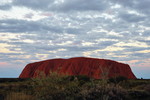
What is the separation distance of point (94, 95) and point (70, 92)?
6.79ft

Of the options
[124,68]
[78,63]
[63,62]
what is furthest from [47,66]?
[124,68]

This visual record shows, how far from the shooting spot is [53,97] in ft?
61.2

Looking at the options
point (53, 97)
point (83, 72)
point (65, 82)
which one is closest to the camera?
point (53, 97)

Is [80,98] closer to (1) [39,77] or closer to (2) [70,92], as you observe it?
(2) [70,92]

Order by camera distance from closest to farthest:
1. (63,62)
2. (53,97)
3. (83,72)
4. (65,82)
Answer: (53,97)
(65,82)
(83,72)
(63,62)

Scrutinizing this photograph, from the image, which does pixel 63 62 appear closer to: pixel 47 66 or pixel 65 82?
pixel 47 66

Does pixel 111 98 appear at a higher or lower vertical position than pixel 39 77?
lower

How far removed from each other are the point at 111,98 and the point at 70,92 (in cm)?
341

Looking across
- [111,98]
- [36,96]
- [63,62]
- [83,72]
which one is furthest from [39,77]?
[63,62]

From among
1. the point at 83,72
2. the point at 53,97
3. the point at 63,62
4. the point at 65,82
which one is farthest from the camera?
the point at 63,62

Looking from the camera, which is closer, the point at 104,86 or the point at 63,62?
the point at 104,86

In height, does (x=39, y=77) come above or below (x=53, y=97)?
above

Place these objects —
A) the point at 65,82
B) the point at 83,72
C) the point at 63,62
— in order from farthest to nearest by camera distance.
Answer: the point at 63,62 → the point at 83,72 → the point at 65,82

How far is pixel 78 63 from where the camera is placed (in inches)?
4272
